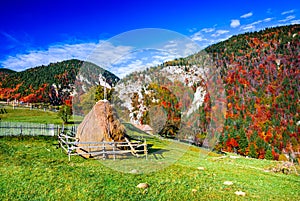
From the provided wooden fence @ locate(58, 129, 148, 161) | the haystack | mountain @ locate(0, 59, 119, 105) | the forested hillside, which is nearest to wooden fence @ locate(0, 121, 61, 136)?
the haystack

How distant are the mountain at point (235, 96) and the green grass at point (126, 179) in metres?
1.40

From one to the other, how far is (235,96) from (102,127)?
85070mm

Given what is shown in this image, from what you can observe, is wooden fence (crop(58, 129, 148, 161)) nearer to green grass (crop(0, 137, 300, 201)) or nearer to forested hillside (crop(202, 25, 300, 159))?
green grass (crop(0, 137, 300, 201))

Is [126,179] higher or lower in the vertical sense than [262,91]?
lower

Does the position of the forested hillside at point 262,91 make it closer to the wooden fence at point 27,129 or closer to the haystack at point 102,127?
the wooden fence at point 27,129

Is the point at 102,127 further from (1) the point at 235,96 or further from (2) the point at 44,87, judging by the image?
(1) the point at 235,96

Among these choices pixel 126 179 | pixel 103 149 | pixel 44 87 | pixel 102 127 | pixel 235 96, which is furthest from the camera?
pixel 235 96

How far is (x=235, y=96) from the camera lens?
306 ft

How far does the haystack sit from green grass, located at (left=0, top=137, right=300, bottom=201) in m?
1.16

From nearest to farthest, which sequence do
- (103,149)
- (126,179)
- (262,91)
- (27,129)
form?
(126,179), (103,149), (27,129), (262,91)

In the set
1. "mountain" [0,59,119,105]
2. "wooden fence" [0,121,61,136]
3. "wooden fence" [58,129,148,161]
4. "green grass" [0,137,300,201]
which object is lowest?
"green grass" [0,137,300,201]

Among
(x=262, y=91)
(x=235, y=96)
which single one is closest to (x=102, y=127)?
(x=235, y=96)

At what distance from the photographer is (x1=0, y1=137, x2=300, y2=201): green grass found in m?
9.07

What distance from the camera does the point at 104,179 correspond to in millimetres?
10523
